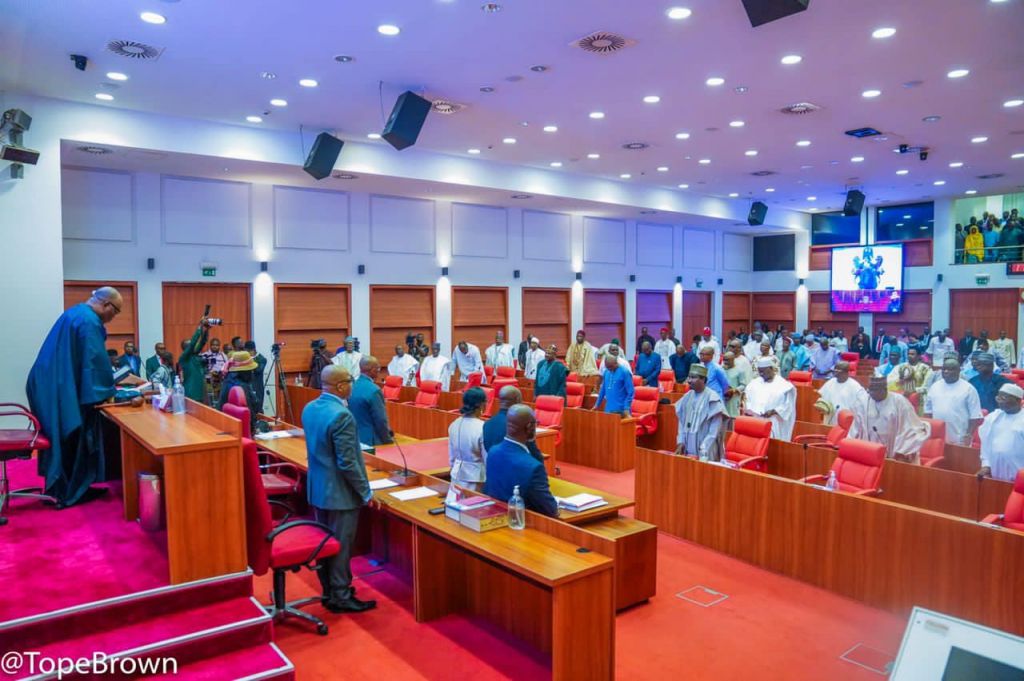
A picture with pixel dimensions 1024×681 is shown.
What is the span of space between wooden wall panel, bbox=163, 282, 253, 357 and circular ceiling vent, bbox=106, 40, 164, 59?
15.6 feet

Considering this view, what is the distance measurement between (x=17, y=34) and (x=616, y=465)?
25.1ft

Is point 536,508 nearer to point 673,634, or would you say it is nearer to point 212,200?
point 673,634

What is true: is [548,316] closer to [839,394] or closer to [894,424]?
[839,394]

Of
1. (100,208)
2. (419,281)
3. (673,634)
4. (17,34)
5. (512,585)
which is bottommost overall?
(673,634)

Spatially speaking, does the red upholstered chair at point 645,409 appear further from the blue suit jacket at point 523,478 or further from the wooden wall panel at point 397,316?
the wooden wall panel at point 397,316

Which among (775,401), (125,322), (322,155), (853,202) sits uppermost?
(853,202)

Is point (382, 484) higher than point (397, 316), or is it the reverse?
point (397, 316)

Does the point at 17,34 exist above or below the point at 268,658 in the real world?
above

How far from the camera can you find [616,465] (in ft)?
27.3

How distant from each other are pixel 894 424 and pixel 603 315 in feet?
36.6

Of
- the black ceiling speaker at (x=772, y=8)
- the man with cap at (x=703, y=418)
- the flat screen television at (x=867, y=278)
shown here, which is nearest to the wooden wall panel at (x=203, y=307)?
the man with cap at (x=703, y=418)

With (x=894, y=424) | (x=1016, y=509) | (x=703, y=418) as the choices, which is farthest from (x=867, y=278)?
(x=1016, y=509)

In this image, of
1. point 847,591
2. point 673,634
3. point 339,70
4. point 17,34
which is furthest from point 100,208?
point 847,591

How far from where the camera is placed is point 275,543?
3902 mm
